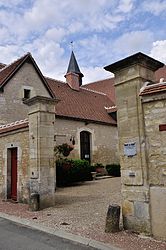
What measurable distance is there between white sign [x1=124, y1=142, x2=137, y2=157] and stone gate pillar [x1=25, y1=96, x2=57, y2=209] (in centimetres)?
338

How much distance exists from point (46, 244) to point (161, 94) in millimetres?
3215

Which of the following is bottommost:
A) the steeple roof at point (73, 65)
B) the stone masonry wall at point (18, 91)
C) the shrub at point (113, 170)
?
the shrub at point (113, 170)

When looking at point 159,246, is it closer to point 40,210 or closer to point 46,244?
point 46,244

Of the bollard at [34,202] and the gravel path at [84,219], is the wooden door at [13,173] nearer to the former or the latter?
the gravel path at [84,219]

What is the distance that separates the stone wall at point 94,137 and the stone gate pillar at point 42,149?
7358mm

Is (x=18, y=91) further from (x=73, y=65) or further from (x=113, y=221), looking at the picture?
(x=73, y=65)

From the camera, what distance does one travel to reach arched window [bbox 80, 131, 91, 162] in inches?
690

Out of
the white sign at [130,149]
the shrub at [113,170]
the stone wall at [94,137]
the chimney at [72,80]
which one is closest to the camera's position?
the white sign at [130,149]

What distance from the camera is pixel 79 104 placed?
1884cm

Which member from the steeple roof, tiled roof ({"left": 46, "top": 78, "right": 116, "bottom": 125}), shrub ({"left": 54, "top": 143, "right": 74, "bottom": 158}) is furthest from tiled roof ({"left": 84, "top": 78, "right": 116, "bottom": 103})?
shrub ({"left": 54, "top": 143, "right": 74, "bottom": 158})

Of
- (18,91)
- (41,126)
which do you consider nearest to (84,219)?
(41,126)

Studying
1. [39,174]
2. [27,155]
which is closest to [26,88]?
[27,155]

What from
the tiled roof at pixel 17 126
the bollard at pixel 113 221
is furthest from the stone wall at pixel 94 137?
the bollard at pixel 113 221

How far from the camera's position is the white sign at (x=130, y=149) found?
16.5ft
